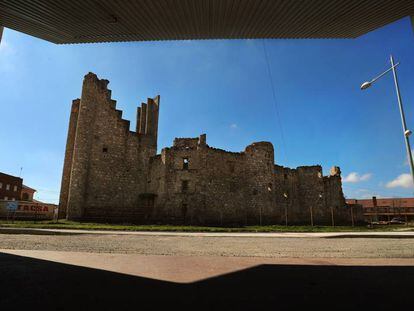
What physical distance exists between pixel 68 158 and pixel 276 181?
1015 inches

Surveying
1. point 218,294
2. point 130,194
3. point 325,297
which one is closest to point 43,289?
point 218,294

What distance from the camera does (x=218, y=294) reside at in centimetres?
421

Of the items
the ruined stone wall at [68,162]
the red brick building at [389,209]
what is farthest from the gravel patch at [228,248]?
the red brick building at [389,209]

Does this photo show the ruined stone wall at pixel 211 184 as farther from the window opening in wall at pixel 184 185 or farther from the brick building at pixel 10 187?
the brick building at pixel 10 187

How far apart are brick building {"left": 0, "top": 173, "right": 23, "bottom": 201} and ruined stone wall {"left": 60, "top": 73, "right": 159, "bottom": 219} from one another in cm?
3517

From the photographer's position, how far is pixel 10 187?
61031 millimetres

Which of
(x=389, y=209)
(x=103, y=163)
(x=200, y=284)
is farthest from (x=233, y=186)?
(x=389, y=209)

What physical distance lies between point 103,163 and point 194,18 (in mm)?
25179

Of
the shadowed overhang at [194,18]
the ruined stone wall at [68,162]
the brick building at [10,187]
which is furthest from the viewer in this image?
the brick building at [10,187]

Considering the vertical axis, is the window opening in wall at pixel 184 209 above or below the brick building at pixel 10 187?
below

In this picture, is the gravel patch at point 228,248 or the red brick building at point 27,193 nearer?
the gravel patch at point 228,248

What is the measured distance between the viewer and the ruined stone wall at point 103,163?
30.1m

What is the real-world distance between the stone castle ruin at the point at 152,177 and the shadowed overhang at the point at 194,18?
21.3 metres

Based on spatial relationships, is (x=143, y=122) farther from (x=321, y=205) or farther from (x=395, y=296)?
(x=395, y=296)
